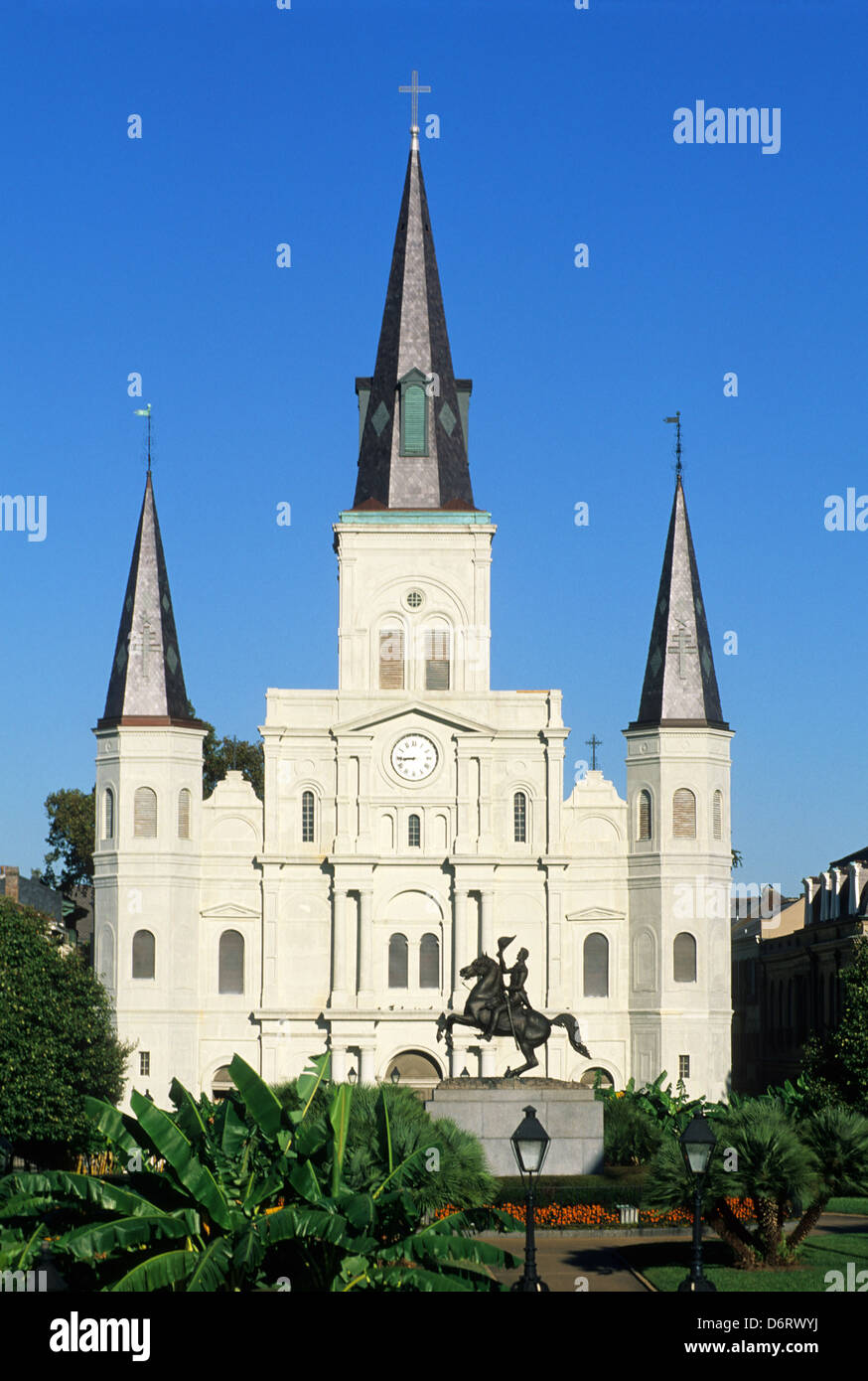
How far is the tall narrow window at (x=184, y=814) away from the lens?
81.8 meters

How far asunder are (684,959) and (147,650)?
25.2 m

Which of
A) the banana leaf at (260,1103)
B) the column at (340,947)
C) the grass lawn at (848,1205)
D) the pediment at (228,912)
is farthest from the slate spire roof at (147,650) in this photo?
the banana leaf at (260,1103)

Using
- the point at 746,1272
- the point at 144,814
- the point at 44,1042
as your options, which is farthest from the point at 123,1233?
the point at 144,814

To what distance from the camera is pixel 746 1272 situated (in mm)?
33969

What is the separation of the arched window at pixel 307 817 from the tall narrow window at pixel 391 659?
217 inches

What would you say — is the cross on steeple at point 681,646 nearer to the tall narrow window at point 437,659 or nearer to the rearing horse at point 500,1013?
the tall narrow window at point 437,659

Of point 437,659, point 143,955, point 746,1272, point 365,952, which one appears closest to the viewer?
point 746,1272

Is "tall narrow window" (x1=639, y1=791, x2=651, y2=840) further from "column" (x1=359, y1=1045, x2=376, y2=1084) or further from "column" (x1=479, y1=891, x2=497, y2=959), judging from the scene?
"column" (x1=359, y1=1045, x2=376, y2=1084)

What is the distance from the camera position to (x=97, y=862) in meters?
81.8

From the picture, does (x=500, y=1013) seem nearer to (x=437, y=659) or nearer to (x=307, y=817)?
(x=307, y=817)

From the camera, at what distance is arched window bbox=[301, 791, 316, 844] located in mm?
83125

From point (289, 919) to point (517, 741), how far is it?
1188 cm
